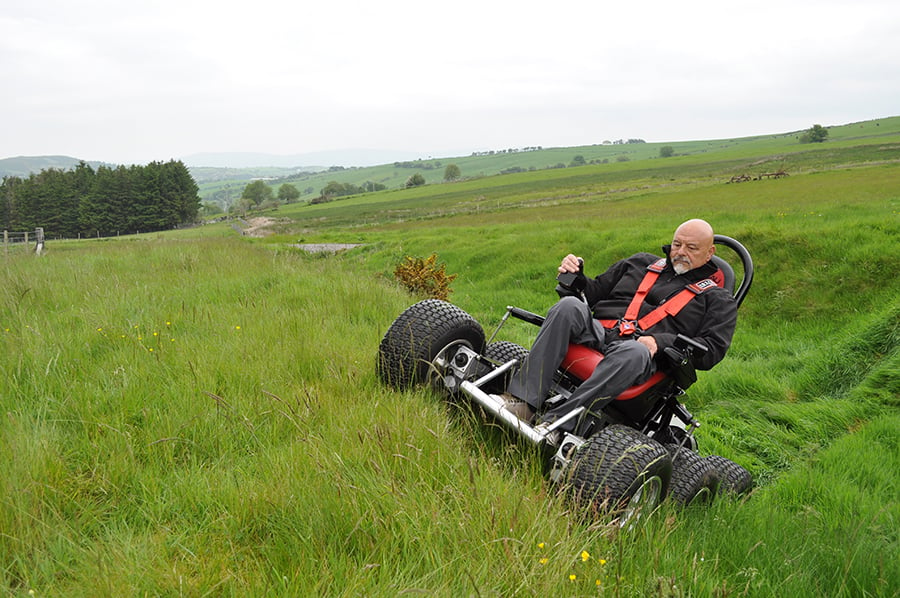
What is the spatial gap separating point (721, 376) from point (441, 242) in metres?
14.7

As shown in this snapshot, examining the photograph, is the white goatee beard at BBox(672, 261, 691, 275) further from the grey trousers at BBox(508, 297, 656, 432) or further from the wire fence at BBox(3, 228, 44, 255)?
the wire fence at BBox(3, 228, 44, 255)

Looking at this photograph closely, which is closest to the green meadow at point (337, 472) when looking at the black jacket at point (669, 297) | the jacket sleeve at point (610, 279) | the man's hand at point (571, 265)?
the black jacket at point (669, 297)

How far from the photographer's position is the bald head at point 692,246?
4289 mm

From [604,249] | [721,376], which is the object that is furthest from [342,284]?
[604,249]

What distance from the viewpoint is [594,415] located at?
3566mm

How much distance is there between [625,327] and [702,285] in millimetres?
698

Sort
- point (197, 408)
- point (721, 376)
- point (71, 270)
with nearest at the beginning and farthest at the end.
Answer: point (197, 408)
point (721, 376)
point (71, 270)

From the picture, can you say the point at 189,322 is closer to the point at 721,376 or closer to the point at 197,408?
the point at 197,408

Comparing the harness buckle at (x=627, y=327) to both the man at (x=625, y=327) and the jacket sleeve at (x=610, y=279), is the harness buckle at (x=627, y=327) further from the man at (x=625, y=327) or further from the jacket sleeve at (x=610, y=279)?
the jacket sleeve at (x=610, y=279)

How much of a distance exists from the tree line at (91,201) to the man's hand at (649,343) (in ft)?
306

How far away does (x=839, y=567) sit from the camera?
95.7 inches

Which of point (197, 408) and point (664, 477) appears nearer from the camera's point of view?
point (664, 477)

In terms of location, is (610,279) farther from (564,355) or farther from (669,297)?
(564,355)

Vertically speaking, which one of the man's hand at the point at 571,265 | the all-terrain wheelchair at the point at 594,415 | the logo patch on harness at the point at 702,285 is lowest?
the all-terrain wheelchair at the point at 594,415
